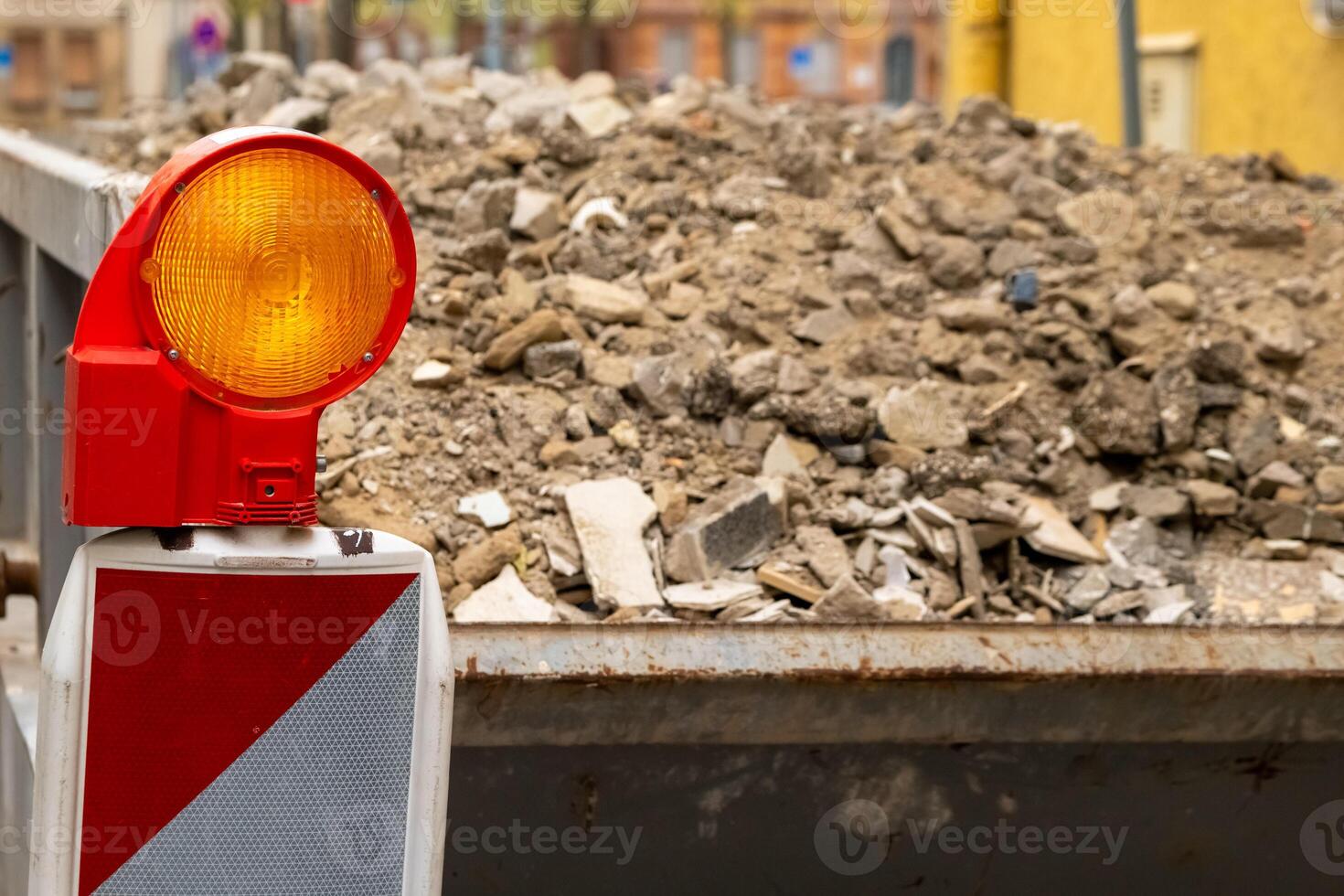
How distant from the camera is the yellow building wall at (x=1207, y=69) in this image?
30.9 feet

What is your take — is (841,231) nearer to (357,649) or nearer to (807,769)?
(807,769)

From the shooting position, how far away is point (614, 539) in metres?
3.65

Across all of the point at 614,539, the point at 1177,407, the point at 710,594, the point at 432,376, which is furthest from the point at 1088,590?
the point at 432,376

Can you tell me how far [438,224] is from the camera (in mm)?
5227

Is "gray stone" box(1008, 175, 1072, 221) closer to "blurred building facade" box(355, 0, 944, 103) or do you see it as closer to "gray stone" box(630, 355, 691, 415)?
"gray stone" box(630, 355, 691, 415)

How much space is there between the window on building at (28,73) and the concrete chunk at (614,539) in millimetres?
46566

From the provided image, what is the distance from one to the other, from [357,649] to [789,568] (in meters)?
1.98

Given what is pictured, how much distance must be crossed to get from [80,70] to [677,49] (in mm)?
18527

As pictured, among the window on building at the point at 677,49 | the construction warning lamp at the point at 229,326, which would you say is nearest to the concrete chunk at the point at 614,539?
the construction warning lamp at the point at 229,326

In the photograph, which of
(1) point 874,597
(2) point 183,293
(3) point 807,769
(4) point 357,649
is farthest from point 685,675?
(1) point 874,597

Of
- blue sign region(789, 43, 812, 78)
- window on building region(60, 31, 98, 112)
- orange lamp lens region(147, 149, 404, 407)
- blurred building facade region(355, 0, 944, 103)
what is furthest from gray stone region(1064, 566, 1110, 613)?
blue sign region(789, 43, 812, 78)

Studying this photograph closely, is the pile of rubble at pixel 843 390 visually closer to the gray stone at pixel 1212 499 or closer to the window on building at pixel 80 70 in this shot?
the gray stone at pixel 1212 499

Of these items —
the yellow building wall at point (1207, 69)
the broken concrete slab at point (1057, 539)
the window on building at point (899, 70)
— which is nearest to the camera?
the broken concrete slab at point (1057, 539)

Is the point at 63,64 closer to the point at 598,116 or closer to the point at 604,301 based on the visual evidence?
the point at 598,116
